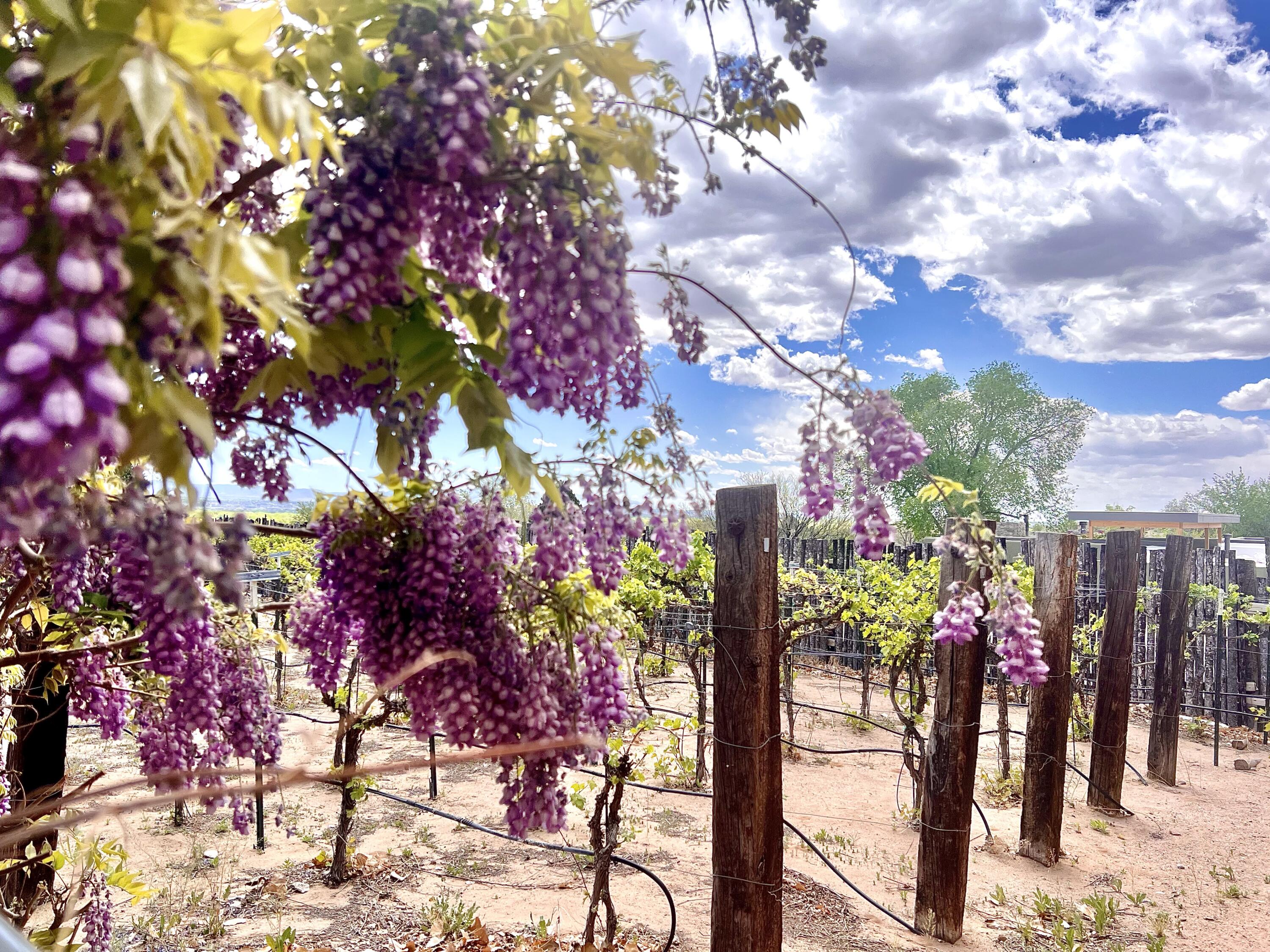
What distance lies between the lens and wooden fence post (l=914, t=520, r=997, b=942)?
408cm

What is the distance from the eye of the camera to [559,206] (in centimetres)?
93

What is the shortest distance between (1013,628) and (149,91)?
2451 millimetres

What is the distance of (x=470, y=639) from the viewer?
1516 mm

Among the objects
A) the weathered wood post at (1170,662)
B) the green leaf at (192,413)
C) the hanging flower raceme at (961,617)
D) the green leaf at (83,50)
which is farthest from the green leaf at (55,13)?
the weathered wood post at (1170,662)

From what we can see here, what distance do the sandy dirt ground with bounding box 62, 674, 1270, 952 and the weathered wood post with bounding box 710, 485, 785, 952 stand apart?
66.7 inches

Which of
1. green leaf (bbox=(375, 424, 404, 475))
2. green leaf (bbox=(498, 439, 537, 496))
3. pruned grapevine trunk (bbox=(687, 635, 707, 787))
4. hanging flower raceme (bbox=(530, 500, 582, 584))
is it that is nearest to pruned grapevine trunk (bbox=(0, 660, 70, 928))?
hanging flower raceme (bbox=(530, 500, 582, 584))

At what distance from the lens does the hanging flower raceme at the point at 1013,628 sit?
7.86ft

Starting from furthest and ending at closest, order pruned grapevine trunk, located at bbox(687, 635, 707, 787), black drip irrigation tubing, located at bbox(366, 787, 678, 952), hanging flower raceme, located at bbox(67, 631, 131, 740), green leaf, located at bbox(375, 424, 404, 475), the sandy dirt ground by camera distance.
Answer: pruned grapevine trunk, located at bbox(687, 635, 707, 787)
the sandy dirt ground
black drip irrigation tubing, located at bbox(366, 787, 678, 952)
hanging flower raceme, located at bbox(67, 631, 131, 740)
green leaf, located at bbox(375, 424, 404, 475)

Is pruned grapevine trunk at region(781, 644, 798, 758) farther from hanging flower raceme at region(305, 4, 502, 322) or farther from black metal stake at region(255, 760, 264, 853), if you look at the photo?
hanging flower raceme at region(305, 4, 502, 322)

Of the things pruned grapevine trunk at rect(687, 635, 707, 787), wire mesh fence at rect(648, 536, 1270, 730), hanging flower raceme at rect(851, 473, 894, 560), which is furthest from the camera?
wire mesh fence at rect(648, 536, 1270, 730)

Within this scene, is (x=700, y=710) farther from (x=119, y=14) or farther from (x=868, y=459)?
(x=119, y=14)

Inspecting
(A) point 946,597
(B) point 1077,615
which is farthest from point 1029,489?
(A) point 946,597

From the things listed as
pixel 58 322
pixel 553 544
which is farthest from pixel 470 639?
pixel 58 322

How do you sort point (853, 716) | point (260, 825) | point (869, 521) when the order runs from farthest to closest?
point (853, 716)
point (260, 825)
point (869, 521)
